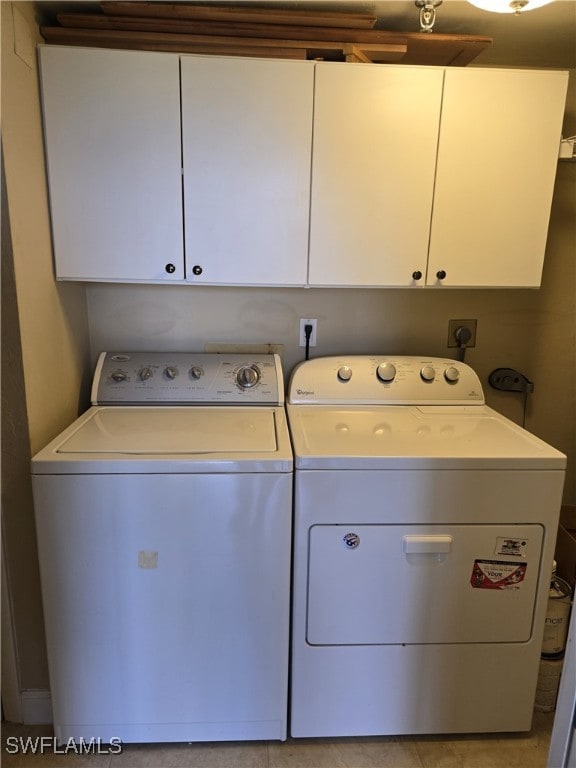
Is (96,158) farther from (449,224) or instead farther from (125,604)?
(125,604)

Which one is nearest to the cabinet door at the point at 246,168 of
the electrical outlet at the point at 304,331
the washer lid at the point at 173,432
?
the electrical outlet at the point at 304,331

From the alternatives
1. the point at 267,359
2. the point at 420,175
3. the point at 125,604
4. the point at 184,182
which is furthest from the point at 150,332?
the point at 420,175

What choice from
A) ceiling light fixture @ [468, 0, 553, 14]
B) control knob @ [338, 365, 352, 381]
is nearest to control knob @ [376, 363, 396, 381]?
control knob @ [338, 365, 352, 381]

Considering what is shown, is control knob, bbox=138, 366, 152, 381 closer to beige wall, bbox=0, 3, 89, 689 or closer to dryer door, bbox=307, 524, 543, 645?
beige wall, bbox=0, 3, 89, 689

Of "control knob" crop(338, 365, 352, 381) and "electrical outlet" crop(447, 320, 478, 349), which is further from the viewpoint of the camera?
"electrical outlet" crop(447, 320, 478, 349)

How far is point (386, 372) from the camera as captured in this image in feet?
6.05

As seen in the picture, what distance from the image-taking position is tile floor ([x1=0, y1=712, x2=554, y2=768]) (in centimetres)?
150

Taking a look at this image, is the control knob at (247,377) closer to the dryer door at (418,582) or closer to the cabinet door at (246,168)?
the cabinet door at (246,168)

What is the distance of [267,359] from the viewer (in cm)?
188

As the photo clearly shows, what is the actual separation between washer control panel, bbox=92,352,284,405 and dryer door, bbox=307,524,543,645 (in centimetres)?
60

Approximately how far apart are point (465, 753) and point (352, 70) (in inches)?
84.9

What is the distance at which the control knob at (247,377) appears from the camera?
5.94 feet

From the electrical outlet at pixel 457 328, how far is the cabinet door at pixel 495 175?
1.13 feet

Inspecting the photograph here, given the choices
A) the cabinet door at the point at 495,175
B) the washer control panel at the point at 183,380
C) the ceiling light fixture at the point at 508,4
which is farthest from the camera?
the washer control panel at the point at 183,380
